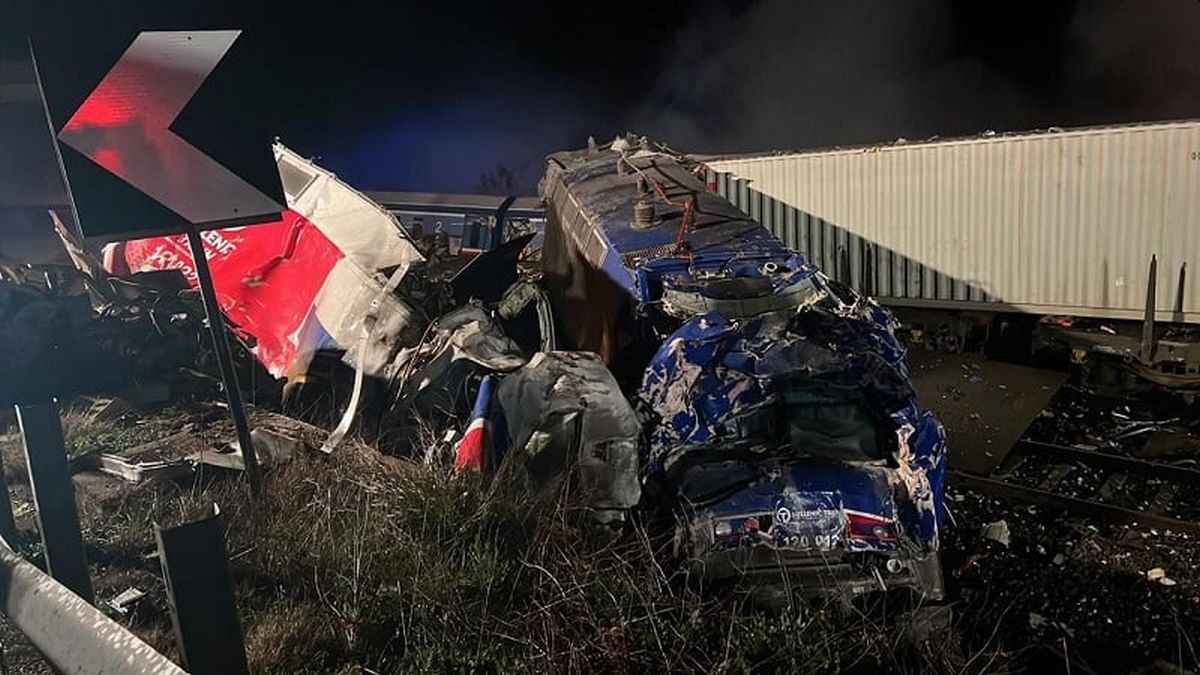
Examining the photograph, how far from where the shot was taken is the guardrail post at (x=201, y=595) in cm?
153

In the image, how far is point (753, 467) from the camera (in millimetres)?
3816

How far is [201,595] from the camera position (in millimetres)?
1573

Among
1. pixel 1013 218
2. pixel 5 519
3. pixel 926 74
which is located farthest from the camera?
pixel 926 74

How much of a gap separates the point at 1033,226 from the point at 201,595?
10.0m

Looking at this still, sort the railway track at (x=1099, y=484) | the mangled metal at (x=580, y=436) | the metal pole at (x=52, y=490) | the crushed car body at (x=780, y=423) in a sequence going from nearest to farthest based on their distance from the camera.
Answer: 1. the metal pole at (x=52, y=490)
2. the crushed car body at (x=780, y=423)
3. the mangled metal at (x=580, y=436)
4. the railway track at (x=1099, y=484)

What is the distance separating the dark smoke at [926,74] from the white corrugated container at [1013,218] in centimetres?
1194

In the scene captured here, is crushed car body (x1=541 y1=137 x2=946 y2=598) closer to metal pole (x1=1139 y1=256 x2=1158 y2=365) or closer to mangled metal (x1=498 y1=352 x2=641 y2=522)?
mangled metal (x1=498 y1=352 x2=641 y2=522)

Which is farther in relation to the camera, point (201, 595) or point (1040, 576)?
point (1040, 576)

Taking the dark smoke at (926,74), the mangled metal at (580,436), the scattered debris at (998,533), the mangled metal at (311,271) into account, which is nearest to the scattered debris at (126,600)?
the mangled metal at (580,436)

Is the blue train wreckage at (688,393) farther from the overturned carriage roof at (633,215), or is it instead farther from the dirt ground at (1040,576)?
the dirt ground at (1040,576)

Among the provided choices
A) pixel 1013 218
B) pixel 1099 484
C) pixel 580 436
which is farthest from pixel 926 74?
pixel 580 436

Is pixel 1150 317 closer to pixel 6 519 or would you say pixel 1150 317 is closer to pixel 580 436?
pixel 580 436

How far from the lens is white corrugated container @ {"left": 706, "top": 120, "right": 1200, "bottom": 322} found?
8.66 m

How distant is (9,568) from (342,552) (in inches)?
44.2
